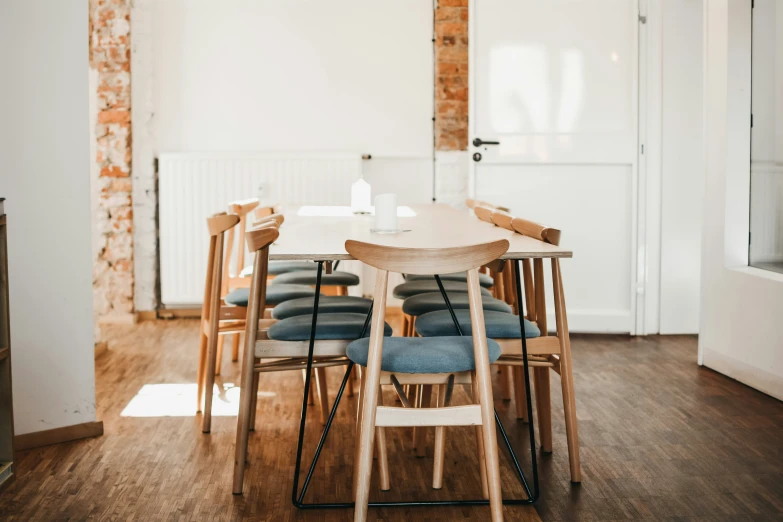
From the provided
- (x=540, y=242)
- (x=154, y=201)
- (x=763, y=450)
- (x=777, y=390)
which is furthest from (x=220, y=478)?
(x=154, y=201)

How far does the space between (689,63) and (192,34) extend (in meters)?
3.17

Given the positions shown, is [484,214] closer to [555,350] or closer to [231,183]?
[555,350]

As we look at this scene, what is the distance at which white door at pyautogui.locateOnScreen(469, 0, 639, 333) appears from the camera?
5.41 m

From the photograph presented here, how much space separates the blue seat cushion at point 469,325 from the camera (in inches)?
116

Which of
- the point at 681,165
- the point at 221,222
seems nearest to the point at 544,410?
the point at 221,222

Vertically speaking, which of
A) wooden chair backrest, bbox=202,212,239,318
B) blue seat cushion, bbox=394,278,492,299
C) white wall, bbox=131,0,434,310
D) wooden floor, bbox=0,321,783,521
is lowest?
wooden floor, bbox=0,321,783,521

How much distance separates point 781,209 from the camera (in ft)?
13.9

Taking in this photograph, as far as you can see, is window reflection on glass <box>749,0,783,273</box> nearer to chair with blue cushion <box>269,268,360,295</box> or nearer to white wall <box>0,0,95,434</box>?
chair with blue cushion <box>269,268,360,295</box>

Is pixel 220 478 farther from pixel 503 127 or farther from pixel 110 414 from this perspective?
pixel 503 127

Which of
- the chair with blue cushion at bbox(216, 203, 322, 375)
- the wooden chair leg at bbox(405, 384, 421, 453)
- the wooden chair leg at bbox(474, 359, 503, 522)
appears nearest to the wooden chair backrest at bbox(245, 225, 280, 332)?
the chair with blue cushion at bbox(216, 203, 322, 375)

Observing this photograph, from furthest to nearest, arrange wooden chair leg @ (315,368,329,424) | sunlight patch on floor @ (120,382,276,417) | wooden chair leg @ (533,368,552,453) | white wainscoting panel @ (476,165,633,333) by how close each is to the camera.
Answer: white wainscoting panel @ (476,165,633,333), sunlight patch on floor @ (120,382,276,417), wooden chair leg @ (315,368,329,424), wooden chair leg @ (533,368,552,453)

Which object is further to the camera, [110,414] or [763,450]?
[110,414]

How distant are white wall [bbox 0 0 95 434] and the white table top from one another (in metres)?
0.81

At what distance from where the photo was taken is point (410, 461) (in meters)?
3.20
